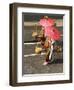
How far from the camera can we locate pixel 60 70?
2092mm

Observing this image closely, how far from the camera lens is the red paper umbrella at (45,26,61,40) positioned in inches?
80.3

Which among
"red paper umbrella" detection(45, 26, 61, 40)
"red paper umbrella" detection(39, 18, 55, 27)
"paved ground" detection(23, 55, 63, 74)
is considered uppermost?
"red paper umbrella" detection(39, 18, 55, 27)

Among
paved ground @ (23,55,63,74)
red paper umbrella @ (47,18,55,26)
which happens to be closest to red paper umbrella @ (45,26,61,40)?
red paper umbrella @ (47,18,55,26)

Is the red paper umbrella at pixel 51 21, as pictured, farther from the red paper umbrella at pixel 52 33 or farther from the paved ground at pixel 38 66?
the paved ground at pixel 38 66

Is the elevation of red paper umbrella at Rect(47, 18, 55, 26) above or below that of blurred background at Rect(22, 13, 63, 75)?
above

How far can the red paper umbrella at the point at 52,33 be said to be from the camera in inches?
80.3

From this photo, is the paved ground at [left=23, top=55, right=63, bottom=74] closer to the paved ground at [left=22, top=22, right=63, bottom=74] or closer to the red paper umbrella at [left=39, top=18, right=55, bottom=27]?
the paved ground at [left=22, top=22, right=63, bottom=74]

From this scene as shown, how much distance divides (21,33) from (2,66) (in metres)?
0.26

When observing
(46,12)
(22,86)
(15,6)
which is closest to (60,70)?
(22,86)

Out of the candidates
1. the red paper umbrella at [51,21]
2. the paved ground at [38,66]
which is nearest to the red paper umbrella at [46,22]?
the red paper umbrella at [51,21]

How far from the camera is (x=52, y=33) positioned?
81.0 inches

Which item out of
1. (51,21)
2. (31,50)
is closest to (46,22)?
(51,21)

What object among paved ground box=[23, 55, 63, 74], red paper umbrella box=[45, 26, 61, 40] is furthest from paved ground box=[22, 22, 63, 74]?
red paper umbrella box=[45, 26, 61, 40]

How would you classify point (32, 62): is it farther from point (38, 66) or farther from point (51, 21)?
point (51, 21)
